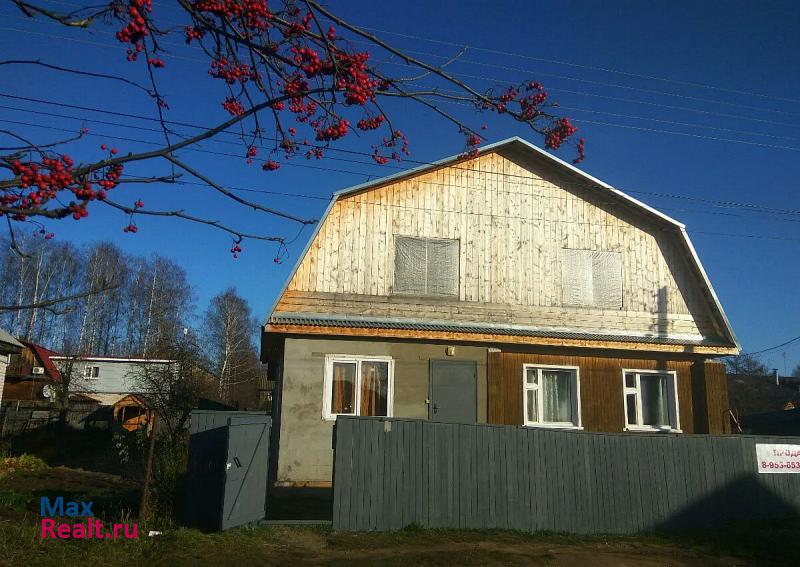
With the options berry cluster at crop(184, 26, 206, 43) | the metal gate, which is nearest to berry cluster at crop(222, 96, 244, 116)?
berry cluster at crop(184, 26, 206, 43)

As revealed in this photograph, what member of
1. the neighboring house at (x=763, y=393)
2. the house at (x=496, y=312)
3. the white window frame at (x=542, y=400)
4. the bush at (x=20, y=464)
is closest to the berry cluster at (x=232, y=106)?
the house at (x=496, y=312)

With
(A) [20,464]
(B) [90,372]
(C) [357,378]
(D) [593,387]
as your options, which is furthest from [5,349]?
(B) [90,372]

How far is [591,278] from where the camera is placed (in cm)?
1476

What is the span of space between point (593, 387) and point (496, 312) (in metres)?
2.81

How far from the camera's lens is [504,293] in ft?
46.5

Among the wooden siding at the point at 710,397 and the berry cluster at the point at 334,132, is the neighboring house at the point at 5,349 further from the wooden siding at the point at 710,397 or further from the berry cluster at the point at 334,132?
the wooden siding at the point at 710,397

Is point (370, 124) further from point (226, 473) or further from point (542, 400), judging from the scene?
point (542, 400)

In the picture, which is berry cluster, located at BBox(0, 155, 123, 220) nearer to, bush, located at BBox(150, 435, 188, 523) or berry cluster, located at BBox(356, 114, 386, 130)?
berry cluster, located at BBox(356, 114, 386, 130)

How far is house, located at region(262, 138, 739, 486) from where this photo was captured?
1288 cm

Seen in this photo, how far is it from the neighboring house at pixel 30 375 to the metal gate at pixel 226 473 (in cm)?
3100

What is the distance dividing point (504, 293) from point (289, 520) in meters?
7.49

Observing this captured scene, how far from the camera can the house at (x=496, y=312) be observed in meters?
12.9

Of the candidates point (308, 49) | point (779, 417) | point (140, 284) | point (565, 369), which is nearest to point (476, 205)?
point (565, 369)

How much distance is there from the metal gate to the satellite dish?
30.9 metres
